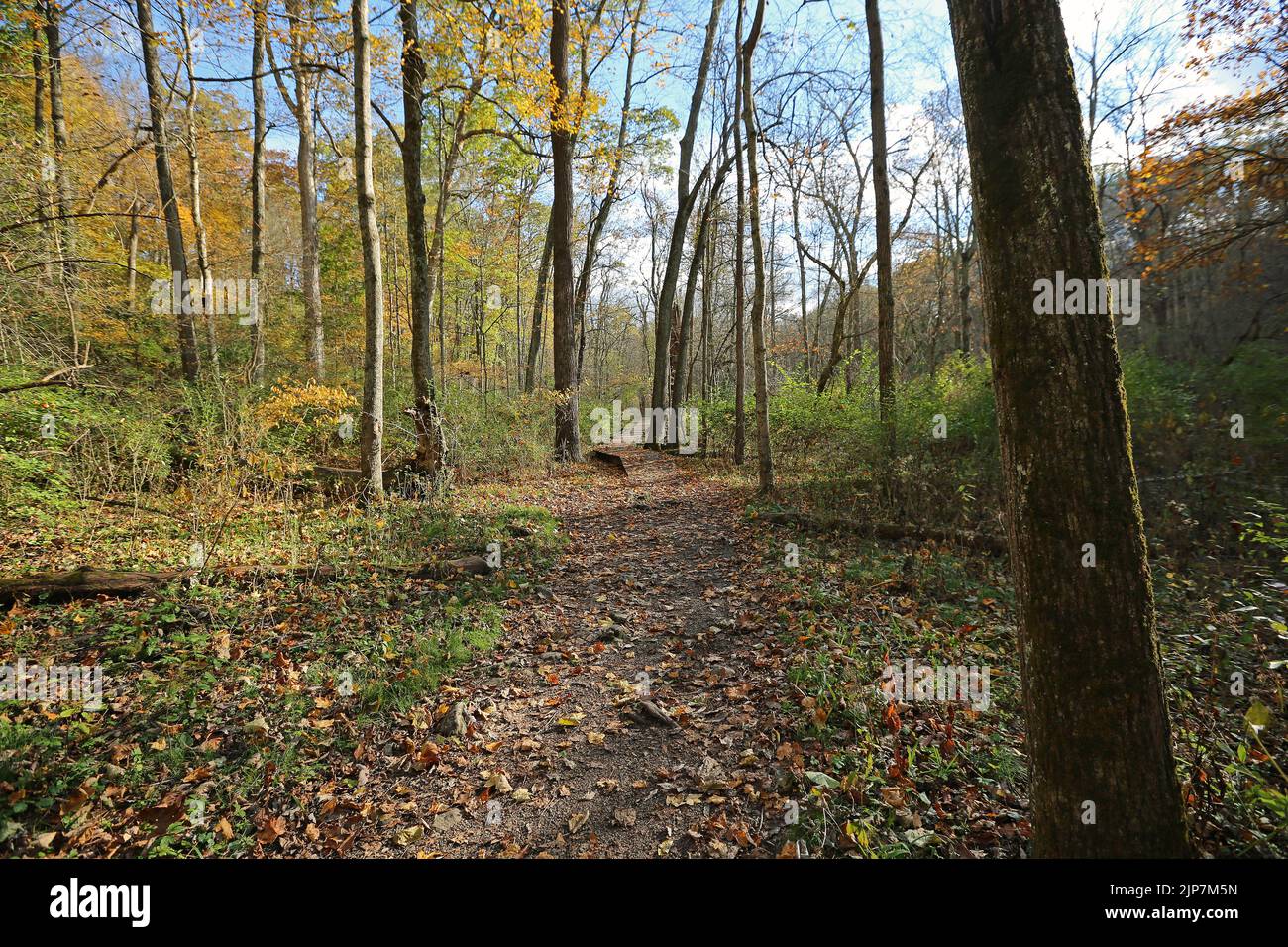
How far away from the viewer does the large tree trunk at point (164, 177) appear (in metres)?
9.88

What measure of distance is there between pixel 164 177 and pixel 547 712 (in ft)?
45.4

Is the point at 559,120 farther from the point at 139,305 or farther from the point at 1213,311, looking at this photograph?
the point at 1213,311

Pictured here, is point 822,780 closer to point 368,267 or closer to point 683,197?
point 368,267

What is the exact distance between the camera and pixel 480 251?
21359 millimetres

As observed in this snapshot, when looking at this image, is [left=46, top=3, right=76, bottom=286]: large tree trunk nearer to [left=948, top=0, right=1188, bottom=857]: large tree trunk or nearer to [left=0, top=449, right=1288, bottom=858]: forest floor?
[left=0, top=449, right=1288, bottom=858]: forest floor

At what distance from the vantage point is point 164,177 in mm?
10633

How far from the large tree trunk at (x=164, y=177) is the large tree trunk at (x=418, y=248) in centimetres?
458

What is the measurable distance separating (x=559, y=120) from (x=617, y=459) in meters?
7.55

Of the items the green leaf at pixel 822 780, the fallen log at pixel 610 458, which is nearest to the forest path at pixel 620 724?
the green leaf at pixel 822 780

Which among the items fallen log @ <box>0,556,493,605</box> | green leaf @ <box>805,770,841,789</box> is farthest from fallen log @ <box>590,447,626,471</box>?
green leaf @ <box>805,770,841,789</box>

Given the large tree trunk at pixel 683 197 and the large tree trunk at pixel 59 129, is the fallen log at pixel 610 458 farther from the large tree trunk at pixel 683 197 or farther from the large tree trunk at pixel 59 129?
the large tree trunk at pixel 59 129

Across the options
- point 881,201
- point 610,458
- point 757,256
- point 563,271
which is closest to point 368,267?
point 563,271
